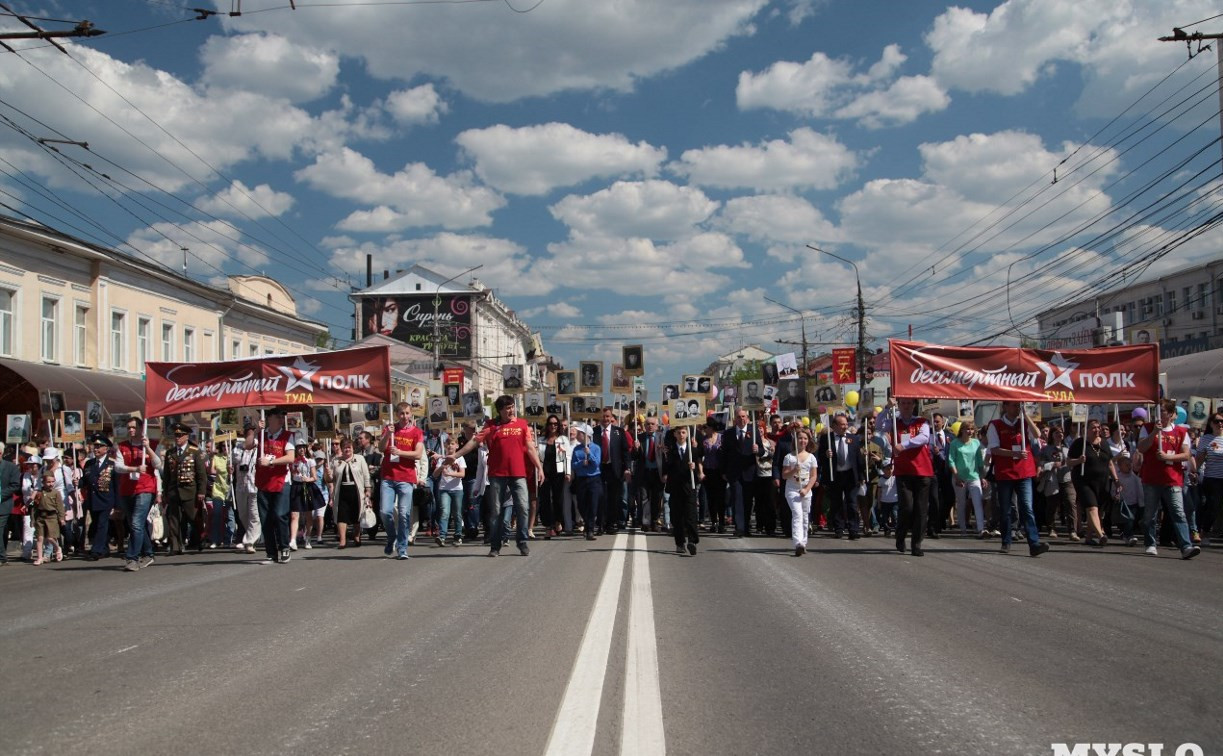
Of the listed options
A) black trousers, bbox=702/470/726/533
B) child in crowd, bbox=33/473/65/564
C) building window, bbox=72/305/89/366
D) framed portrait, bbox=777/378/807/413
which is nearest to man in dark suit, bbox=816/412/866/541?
black trousers, bbox=702/470/726/533

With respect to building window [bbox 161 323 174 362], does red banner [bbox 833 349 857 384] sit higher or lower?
lower

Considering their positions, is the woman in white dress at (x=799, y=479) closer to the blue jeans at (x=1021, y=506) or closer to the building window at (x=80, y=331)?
the blue jeans at (x=1021, y=506)

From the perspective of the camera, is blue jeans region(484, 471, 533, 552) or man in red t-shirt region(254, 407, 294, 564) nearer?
man in red t-shirt region(254, 407, 294, 564)

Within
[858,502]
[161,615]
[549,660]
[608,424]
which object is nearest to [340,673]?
[549,660]

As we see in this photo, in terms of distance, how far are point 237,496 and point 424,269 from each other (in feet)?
287

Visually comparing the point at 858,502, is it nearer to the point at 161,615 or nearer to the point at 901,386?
the point at 901,386

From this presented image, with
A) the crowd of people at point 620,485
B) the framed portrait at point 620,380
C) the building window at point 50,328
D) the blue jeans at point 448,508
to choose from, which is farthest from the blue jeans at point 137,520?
the building window at point 50,328

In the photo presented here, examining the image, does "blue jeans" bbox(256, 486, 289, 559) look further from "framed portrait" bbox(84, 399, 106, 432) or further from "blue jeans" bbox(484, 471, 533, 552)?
"framed portrait" bbox(84, 399, 106, 432)

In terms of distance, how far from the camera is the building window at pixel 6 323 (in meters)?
31.5

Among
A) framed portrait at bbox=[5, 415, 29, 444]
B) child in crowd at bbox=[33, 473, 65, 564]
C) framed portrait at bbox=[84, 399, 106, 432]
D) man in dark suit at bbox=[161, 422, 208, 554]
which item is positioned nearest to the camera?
child in crowd at bbox=[33, 473, 65, 564]

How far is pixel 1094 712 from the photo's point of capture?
186 inches

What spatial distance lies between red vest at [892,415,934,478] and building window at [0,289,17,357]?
2953cm

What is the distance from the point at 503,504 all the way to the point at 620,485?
5.18 meters

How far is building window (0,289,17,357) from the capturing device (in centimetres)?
3147
